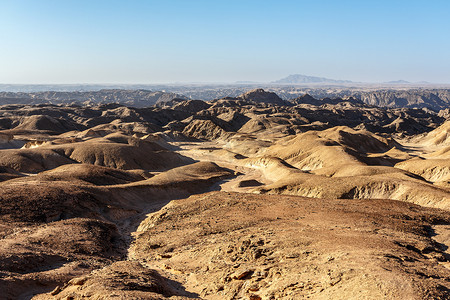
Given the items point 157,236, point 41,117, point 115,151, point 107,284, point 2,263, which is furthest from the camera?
point 41,117

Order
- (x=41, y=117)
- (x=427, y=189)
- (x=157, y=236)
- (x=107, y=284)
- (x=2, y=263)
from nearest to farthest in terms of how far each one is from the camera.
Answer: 1. (x=107, y=284)
2. (x=2, y=263)
3. (x=157, y=236)
4. (x=427, y=189)
5. (x=41, y=117)

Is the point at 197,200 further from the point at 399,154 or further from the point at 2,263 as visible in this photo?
the point at 399,154

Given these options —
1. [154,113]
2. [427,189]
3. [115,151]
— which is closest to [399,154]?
[427,189]

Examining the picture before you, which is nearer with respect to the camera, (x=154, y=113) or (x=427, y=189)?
(x=427, y=189)

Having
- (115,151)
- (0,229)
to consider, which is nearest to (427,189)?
(0,229)

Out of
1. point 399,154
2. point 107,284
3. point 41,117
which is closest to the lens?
point 107,284

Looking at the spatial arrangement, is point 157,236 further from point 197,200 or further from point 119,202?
point 119,202

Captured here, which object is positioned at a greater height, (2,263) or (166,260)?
(2,263)

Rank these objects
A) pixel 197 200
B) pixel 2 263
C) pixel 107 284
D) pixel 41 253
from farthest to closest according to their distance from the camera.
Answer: pixel 197 200 → pixel 41 253 → pixel 2 263 → pixel 107 284

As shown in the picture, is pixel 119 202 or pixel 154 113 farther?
pixel 154 113
